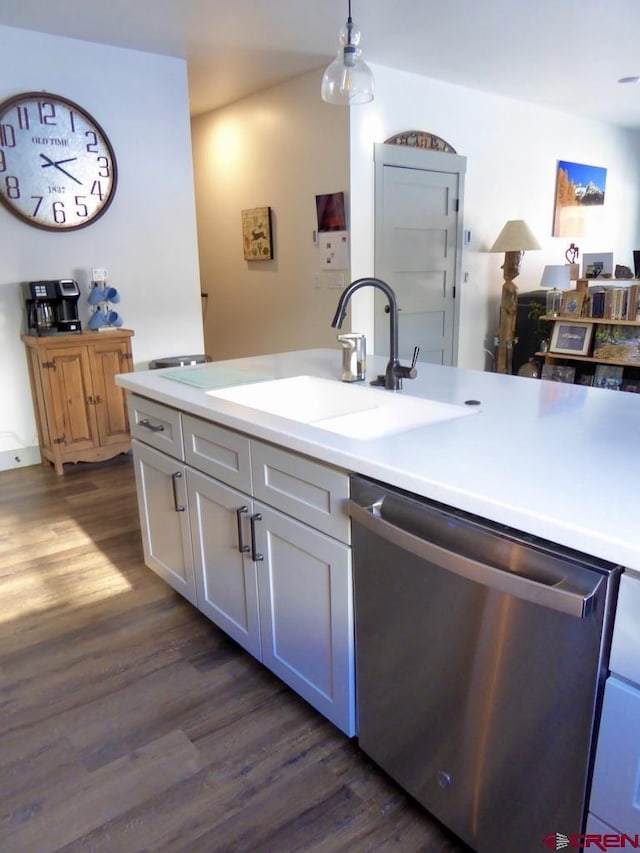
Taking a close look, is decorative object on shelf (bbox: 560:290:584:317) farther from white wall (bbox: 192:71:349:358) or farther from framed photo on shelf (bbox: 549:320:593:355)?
white wall (bbox: 192:71:349:358)

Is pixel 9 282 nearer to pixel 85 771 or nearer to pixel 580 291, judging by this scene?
pixel 85 771

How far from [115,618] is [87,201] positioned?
2795mm

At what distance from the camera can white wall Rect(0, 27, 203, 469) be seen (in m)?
3.59

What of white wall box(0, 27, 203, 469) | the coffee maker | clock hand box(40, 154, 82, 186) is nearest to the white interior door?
white wall box(0, 27, 203, 469)

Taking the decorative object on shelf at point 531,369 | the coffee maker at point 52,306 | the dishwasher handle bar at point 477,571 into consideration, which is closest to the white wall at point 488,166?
the decorative object on shelf at point 531,369

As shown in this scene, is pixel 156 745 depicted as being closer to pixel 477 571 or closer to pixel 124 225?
pixel 477 571

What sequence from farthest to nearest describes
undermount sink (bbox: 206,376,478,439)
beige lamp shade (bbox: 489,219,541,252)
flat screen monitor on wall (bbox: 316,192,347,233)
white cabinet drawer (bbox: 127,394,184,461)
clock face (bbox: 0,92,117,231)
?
1. beige lamp shade (bbox: 489,219,541,252)
2. flat screen monitor on wall (bbox: 316,192,347,233)
3. clock face (bbox: 0,92,117,231)
4. white cabinet drawer (bbox: 127,394,184,461)
5. undermount sink (bbox: 206,376,478,439)

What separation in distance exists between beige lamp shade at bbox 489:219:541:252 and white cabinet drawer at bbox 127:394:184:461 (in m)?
3.96

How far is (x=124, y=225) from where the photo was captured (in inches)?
158

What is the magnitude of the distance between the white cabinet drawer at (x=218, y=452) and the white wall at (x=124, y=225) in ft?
8.07

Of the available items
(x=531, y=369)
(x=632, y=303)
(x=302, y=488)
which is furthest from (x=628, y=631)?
(x=531, y=369)

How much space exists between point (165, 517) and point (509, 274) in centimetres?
421

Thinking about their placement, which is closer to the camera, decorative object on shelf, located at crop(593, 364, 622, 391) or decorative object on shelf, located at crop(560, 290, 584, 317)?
decorative object on shelf, located at crop(593, 364, 622, 391)

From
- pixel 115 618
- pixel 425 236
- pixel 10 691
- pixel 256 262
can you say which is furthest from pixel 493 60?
pixel 10 691
